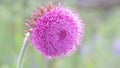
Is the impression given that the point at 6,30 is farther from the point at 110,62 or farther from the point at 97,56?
the point at 110,62

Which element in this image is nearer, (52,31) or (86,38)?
(52,31)

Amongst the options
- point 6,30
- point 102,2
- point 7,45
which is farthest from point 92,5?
point 7,45

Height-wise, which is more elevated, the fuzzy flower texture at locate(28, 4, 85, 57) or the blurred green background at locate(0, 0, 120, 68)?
the blurred green background at locate(0, 0, 120, 68)

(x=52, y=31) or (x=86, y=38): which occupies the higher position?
(x=86, y=38)

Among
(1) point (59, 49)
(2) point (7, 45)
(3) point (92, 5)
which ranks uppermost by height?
(3) point (92, 5)

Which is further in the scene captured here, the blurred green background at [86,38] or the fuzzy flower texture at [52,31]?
the blurred green background at [86,38]
